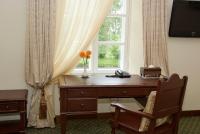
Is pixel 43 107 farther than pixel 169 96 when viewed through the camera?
Yes

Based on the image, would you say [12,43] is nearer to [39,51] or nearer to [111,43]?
[39,51]

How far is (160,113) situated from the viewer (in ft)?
8.28

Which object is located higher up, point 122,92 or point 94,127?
point 122,92

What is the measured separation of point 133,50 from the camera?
4055mm

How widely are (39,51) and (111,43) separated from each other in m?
1.10

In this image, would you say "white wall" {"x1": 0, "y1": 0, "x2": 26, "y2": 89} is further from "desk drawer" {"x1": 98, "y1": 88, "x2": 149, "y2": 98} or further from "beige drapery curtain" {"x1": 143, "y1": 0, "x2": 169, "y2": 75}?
"beige drapery curtain" {"x1": 143, "y1": 0, "x2": 169, "y2": 75}

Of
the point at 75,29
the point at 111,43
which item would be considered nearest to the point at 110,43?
the point at 111,43

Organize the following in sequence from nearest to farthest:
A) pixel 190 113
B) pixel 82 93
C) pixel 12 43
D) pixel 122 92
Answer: pixel 82 93 → pixel 122 92 → pixel 12 43 → pixel 190 113

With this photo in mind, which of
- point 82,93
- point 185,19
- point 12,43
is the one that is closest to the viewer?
point 82,93

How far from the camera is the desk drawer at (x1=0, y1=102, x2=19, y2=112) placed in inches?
123

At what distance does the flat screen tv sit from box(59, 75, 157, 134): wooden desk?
1053 mm

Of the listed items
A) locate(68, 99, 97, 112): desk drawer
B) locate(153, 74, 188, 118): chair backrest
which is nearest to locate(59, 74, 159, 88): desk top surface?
locate(68, 99, 97, 112): desk drawer

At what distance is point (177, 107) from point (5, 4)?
7.85 ft

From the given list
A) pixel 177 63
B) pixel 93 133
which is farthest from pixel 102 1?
pixel 93 133
